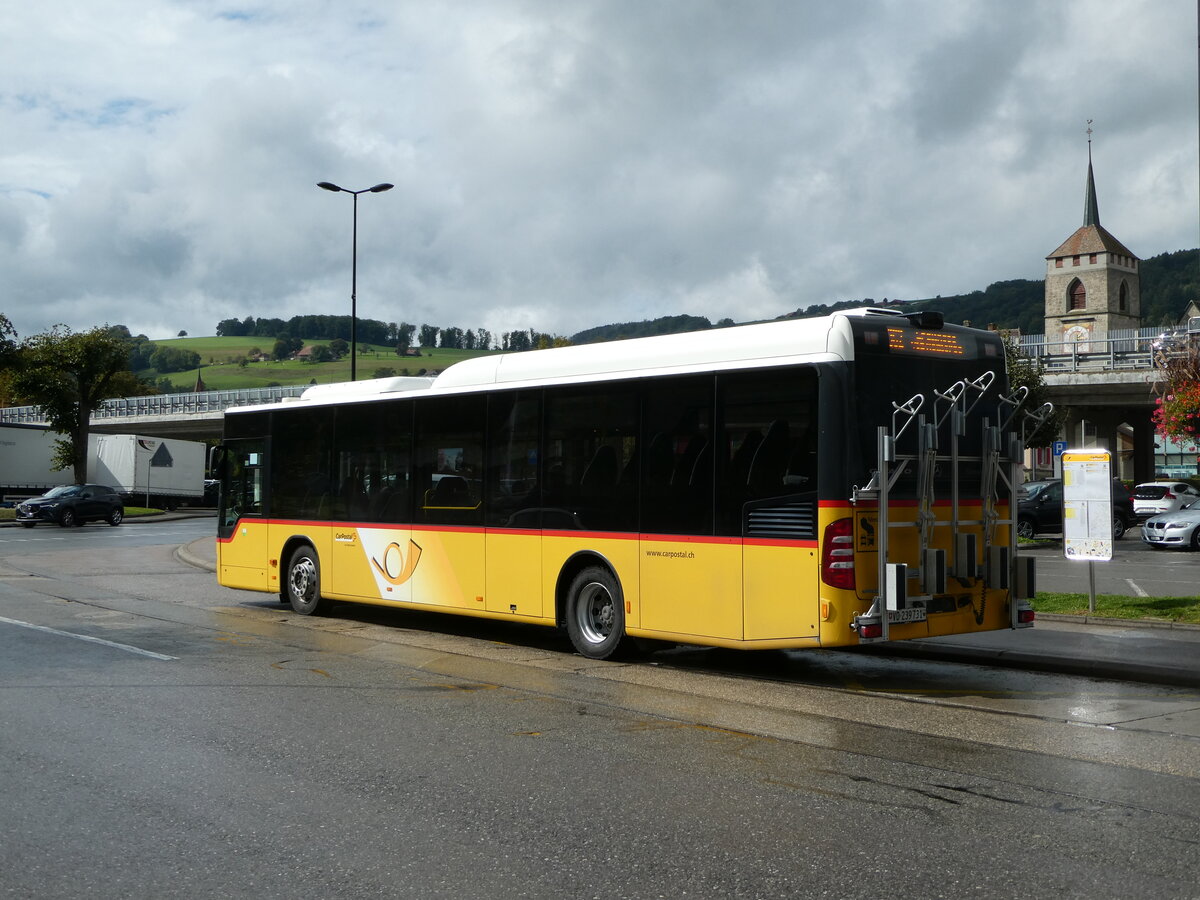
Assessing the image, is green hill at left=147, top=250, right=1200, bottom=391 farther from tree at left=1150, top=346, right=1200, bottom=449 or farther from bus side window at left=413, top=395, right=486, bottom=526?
bus side window at left=413, top=395, right=486, bottom=526

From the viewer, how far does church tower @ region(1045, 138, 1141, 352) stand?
137m

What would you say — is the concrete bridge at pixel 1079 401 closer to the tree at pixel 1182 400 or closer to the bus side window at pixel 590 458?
the tree at pixel 1182 400

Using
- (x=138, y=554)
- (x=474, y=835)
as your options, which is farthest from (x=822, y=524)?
(x=138, y=554)

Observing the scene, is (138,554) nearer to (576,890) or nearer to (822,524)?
(822,524)

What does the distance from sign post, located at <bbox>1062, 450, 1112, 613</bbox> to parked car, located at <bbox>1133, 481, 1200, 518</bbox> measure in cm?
2898

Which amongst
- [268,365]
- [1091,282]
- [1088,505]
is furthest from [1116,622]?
[1091,282]

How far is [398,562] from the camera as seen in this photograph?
13969mm

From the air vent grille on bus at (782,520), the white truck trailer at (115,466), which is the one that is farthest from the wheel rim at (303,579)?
the white truck trailer at (115,466)

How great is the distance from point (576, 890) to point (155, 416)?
296 feet

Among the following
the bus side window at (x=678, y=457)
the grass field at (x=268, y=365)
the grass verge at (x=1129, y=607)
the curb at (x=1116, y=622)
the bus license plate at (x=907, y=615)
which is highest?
the grass field at (x=268, y=365)

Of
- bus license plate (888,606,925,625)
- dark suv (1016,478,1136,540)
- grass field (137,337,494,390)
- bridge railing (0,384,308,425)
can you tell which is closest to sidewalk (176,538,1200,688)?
bus license plate (888,606,925,625)

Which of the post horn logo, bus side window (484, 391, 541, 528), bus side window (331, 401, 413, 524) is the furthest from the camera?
bus side window (331, 401, 413, 524)

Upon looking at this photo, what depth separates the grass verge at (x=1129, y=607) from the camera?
14055 mm

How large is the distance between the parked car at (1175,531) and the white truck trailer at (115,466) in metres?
45.3
